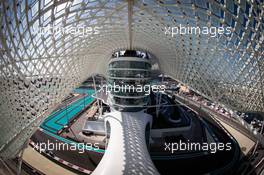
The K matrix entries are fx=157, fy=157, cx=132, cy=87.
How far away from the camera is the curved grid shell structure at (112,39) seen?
41.9 ft

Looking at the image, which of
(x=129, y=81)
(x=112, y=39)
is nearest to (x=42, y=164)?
(x=129, y=81)

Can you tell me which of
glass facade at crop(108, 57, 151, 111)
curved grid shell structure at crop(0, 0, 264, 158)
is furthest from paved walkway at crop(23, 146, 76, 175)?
glass facade at crop(108, 57, 151, 111)

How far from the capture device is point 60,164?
23609 millimetres

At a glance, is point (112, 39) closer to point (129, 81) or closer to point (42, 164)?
point (129, 81)

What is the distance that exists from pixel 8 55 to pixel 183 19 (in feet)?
58.1

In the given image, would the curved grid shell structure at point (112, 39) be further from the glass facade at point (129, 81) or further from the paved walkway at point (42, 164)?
the paved walkway at point (42, 164)

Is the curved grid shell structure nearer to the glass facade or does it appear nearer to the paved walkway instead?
the glass facade

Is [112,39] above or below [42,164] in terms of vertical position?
above

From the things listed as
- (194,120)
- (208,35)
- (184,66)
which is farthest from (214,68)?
(194,120)

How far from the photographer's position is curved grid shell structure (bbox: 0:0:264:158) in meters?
12.8

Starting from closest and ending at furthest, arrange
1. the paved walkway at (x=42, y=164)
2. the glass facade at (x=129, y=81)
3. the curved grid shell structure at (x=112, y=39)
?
the curved grid shell structure at (x=112, y=39) → the paved walkway at (x=42, y=164) → the glass facade at (x=129, y=81)

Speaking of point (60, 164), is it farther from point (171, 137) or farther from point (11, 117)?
point (171, 137)

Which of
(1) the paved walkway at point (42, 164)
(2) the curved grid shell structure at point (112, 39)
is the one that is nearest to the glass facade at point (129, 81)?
(2) the curved grid shell structure at point (112, 39)

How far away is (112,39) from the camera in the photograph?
96.4 feet
